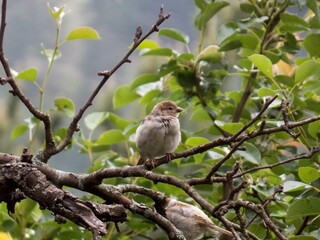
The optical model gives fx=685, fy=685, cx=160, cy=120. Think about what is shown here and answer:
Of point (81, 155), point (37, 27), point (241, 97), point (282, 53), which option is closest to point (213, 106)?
point (241, 97)

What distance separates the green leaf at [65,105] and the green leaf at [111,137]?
0.43 ft

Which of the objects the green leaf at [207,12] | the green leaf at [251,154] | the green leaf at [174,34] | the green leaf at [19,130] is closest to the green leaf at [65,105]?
the green leaf at [19,130]

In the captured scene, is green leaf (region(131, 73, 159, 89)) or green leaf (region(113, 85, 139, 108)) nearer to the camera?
green leaf (region(131, 73, 159, 89))

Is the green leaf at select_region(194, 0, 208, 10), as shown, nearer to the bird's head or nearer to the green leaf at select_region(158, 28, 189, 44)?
the green leaf at select_region(158, 28, 189, 44)

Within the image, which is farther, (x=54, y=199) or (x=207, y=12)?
(x=207, y=12)

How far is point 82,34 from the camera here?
6.68 ft

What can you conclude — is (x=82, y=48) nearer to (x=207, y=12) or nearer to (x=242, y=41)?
(x=207, y=12)

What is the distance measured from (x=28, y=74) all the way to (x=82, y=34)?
0.21 metres

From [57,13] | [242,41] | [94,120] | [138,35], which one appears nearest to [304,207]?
[138,35]

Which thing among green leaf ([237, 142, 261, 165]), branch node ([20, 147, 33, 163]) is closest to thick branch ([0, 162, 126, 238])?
branch node ([20, 147, 33, 163])

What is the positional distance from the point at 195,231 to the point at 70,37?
67cm

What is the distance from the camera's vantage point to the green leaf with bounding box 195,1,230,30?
2.21m

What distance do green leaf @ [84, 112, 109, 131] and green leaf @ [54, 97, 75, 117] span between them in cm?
13

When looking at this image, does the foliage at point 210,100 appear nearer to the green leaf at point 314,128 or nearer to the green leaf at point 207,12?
the green leaf at point 207,12
